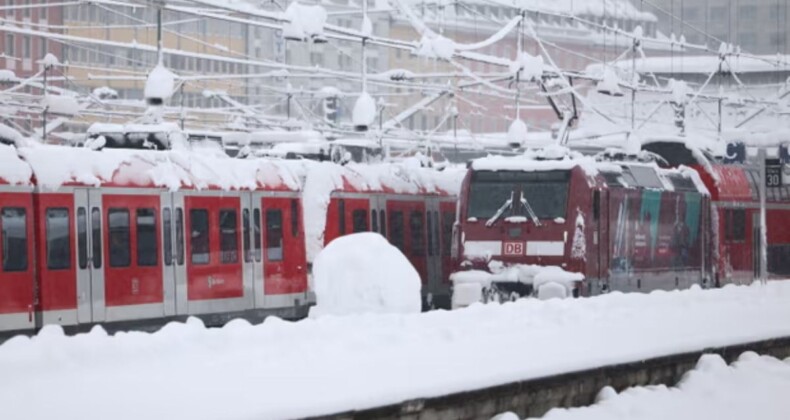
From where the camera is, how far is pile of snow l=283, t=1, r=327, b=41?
26.1 metres

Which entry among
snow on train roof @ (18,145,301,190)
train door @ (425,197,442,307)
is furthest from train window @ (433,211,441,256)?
snow on train roof @ (18,145,301,190)

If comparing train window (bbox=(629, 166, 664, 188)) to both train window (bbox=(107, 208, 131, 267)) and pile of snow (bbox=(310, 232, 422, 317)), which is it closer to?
train window (bbox=(107, 208, 131, 267))

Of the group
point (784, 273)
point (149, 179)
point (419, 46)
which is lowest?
point (784, 273)

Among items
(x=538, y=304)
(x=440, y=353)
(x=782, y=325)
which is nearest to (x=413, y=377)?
(x=440, y=353)

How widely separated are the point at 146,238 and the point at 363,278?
625cm

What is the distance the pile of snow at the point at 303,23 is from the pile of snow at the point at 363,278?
8137 mm

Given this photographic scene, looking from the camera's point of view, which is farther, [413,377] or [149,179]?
[149,179]

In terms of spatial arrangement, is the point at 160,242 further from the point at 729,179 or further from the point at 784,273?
the point at 784,273

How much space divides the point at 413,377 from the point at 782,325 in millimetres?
10087

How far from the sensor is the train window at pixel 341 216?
28703 millimetres

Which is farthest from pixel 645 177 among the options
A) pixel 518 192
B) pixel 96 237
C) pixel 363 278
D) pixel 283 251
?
pixel 363 278

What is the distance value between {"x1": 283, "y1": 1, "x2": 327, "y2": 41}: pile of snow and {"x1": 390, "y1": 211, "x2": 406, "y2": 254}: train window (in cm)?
513

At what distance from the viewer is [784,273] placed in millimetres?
40281

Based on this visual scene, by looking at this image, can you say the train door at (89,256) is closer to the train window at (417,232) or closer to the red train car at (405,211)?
the red train car at (405,211)
